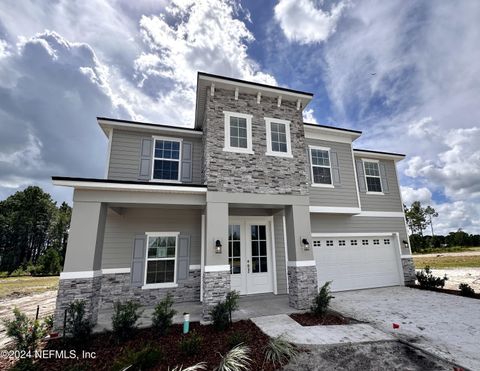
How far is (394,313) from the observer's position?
Answer: 626 centimetres

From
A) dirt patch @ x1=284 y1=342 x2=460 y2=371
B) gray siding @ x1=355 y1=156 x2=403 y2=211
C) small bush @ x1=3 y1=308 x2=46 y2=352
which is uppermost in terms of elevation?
gray siding @ x1=355 y1=156 x2=403 y2=211

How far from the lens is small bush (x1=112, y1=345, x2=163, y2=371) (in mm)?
3286

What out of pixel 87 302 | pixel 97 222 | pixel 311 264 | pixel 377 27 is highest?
pixel 377 27

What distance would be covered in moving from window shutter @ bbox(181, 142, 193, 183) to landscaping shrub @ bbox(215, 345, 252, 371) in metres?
5.88

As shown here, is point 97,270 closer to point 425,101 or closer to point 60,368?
point 60,368

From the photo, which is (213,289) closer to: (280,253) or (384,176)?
(280,253)

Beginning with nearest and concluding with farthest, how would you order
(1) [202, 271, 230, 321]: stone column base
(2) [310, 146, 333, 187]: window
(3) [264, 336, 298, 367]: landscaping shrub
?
1. (3) [264, 336, 298, 367]: landscaping shrub
2. (1) [202, 271, 230, 321]: stone column base
3. (2) [310, 146, 333, 187]: window

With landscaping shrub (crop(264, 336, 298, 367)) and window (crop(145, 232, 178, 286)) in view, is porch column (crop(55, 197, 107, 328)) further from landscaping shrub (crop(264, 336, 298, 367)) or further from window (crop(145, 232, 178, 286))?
landscaping shrub (crop(264, 336, 298, 367))

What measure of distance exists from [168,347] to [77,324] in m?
2.17

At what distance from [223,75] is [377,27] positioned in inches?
252

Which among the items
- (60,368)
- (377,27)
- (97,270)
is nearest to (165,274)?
(97,270)

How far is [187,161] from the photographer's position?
8508 mm

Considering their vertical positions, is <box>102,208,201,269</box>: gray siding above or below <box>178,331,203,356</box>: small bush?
above

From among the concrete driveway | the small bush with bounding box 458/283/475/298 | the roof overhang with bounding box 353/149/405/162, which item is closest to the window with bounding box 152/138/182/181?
the concrete driveway
